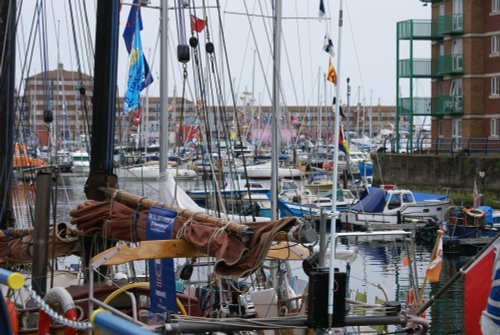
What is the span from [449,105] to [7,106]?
55014 millimetres

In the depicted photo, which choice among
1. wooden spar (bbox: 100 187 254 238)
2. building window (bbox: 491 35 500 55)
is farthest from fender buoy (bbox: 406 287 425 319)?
building window (bbox: 491 35 500 55)

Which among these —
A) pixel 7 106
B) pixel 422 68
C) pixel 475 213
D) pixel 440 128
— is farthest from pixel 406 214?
pixel 7 106

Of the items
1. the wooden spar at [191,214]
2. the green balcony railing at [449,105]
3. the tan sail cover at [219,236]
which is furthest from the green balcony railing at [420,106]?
the tan sail cover at [219,236]

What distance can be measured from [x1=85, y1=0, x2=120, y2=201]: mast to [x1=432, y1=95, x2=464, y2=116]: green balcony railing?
56.3m

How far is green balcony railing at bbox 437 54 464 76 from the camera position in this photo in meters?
69.8

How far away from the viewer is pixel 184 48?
18.5 metres

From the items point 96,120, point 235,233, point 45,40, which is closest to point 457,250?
point 45,40

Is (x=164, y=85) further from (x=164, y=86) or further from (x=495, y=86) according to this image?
(x=495, y=86)

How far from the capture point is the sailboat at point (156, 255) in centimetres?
930

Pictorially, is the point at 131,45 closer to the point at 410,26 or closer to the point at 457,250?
the point at 457,250

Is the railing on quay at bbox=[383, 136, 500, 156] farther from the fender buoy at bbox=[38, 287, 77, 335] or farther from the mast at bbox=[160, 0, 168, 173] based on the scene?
the fender buoy at bbox=[38, 287, 77, 335]

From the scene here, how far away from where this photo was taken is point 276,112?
1049 inches

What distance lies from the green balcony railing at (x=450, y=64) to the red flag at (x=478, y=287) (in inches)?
2409

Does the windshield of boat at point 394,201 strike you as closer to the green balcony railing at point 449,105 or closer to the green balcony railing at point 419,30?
the green balcony railing at point 449,105
